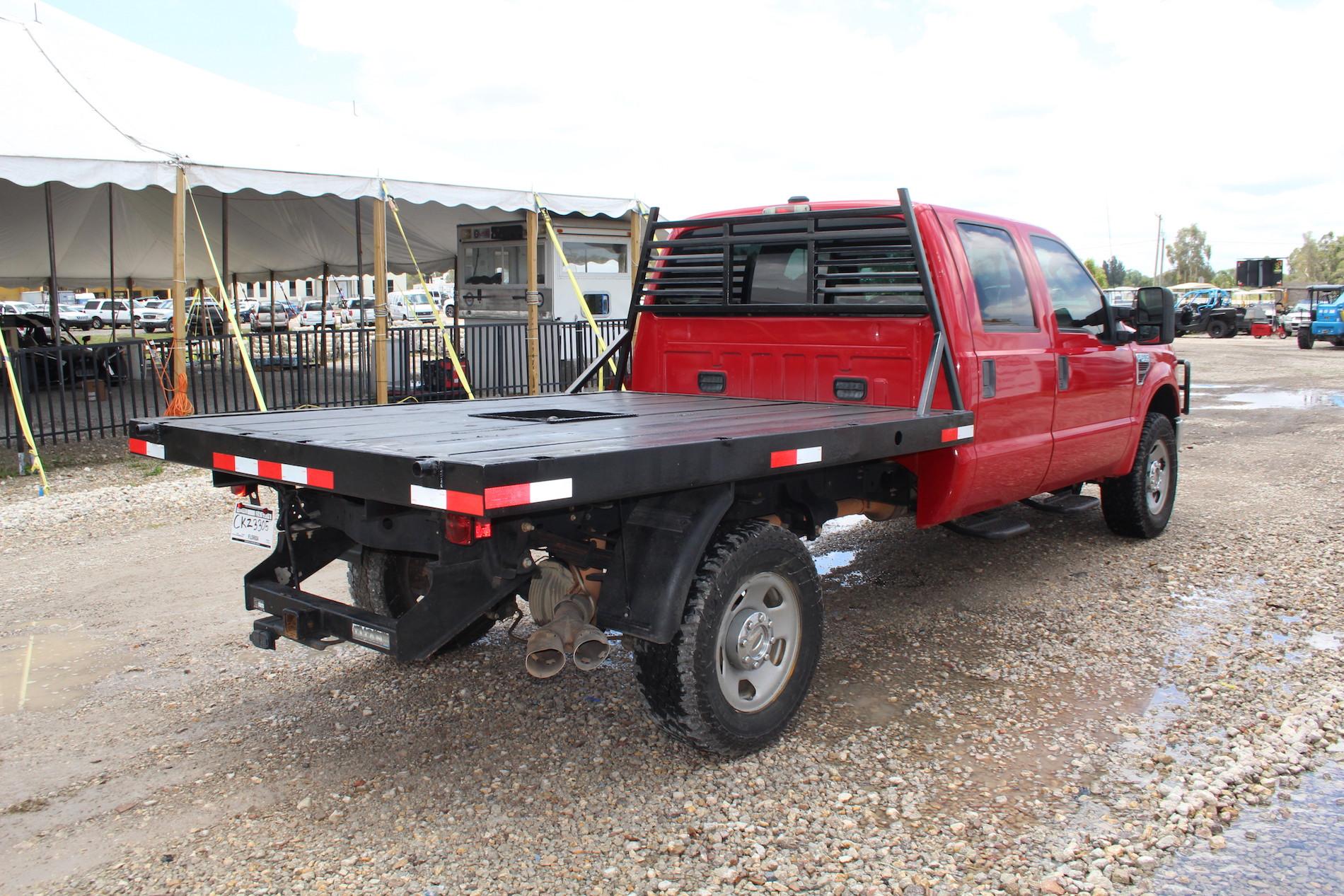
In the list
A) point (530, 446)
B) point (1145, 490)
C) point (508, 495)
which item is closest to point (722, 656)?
point (530, 446)

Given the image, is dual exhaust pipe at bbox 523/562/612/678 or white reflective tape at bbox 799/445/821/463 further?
white reflective tape at bbox 799/445/821/463

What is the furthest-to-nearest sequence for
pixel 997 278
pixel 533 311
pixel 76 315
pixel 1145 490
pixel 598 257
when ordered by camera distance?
pixel 76 315, pixel 598 257, pixel 533 311, pixel 1145 490, pixel 997 278

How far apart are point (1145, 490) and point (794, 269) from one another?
10.5ft

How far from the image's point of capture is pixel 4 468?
9.48 meters

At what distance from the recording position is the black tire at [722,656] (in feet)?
Result: 11.6

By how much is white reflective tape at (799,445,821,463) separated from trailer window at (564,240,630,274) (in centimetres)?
1151

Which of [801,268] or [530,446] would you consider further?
[801,268]

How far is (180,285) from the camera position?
1023cm

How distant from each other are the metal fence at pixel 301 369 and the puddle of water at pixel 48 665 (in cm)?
562

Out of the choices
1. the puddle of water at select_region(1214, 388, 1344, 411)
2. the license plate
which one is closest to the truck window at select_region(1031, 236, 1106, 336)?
the license plate

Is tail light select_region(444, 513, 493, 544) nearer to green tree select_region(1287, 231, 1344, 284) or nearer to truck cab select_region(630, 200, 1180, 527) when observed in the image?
truck cab select_region(630, 200, 1180, 527)

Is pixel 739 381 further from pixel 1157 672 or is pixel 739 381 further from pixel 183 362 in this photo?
pixel 183 362

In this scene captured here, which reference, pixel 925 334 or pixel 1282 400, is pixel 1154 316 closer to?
pixel 925 334

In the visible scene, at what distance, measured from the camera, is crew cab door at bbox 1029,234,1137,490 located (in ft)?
18.7
